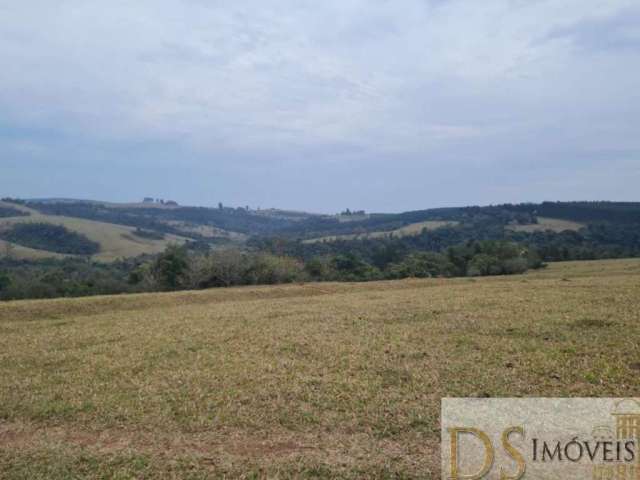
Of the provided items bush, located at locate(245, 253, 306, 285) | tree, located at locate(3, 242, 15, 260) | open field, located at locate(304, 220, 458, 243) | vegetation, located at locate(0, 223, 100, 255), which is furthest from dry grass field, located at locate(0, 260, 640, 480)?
vegetation, located at locate(0, 223, 100, 255)

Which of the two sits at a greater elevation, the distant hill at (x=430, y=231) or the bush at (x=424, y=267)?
the distant hill at (x=430, y=231)

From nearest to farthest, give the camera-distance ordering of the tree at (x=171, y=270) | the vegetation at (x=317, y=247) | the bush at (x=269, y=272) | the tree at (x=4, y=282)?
the bush at (x=269, y=272) < the tree at (x=171, y=270) < the vegetation at (x=317, y=247) < the tree at (x=4, y=282)

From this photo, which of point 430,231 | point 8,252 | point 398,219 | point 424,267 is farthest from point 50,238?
point 398,219

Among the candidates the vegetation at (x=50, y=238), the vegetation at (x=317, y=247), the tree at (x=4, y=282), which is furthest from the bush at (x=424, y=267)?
the vegetation at (x=50, y=238)

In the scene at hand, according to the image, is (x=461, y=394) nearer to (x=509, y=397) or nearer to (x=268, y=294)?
(x=509, y=397)

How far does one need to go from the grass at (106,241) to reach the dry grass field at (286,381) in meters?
88.1

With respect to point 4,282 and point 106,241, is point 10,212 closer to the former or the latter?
point 106,241

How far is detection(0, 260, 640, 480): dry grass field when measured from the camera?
20.0 ft

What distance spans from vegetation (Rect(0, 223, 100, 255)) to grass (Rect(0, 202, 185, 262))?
2.62 meters

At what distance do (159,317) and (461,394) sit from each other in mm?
14061

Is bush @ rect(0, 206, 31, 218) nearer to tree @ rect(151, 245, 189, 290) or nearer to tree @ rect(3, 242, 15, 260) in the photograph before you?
tree @ rect(3, 242, 15, 260)

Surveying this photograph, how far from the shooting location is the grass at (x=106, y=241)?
95.0 metres

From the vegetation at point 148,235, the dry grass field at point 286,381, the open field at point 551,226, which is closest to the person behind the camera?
the dry grass field at point 286,381

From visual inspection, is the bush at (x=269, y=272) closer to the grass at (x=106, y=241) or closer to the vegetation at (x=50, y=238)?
the grass at (x=106, y=241)
